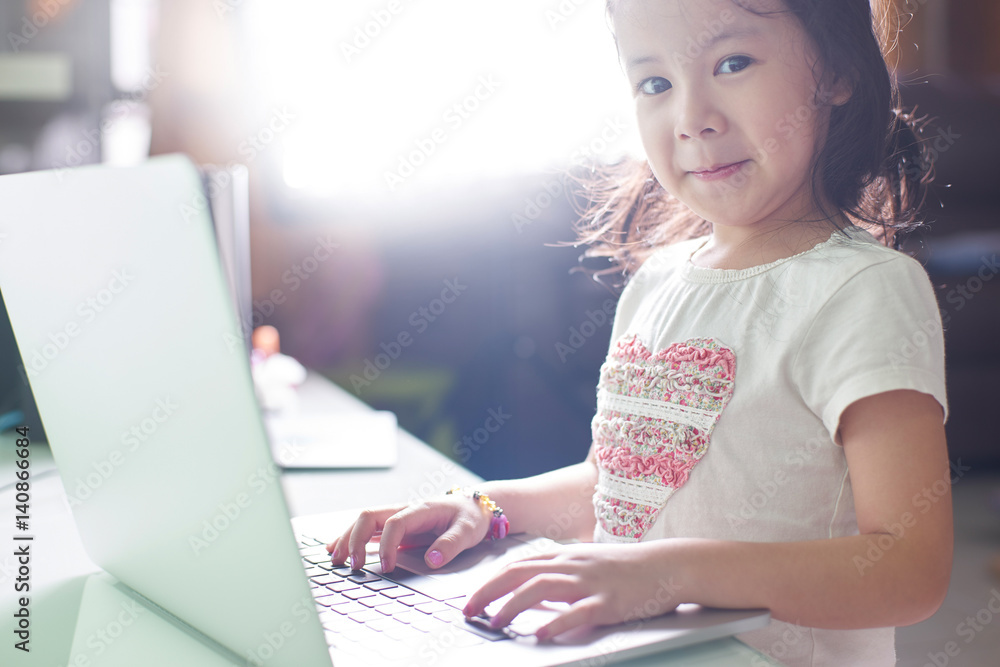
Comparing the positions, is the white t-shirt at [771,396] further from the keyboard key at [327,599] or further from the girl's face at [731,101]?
the keyboard key at [327,599]

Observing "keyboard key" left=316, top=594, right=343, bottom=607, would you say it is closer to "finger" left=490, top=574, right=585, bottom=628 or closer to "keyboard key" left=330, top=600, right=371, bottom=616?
"keyboard key" left=330, top=600, right=371, bottom=616

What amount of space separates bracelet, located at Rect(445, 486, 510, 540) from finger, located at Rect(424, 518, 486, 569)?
0.05 ft

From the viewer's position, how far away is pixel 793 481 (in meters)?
0.62

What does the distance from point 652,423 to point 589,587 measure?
0.25 metres

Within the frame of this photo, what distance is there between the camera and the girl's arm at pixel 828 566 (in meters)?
0.48

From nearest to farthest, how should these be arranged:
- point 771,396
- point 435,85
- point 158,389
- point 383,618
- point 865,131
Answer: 1. point 158,389
2. point 383,618
3. point 771,396
4. point 865,131
5. point 435,85

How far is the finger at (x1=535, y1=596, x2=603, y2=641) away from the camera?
454 millimetres

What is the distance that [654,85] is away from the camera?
74cm

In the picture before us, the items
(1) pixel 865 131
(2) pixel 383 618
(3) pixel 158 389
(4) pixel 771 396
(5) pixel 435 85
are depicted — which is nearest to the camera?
(3) pixel 158 389

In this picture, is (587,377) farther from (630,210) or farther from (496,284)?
→ (630,210)

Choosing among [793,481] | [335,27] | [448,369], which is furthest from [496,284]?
[793,481]

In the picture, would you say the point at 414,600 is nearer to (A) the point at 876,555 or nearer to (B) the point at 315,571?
(B) the point at 315,571

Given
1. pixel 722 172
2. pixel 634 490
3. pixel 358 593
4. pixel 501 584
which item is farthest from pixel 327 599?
pixel 722 172

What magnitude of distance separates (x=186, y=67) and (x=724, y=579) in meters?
2.55
